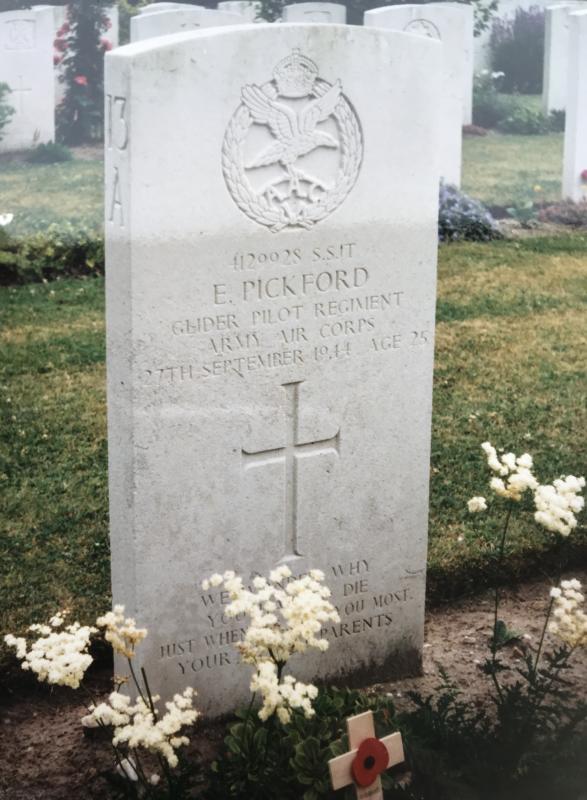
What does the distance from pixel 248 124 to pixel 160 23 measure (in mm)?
9078

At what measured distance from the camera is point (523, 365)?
27.1 ft

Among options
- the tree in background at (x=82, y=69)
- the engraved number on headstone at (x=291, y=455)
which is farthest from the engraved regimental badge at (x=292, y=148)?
the tree in background at (x=82, y=69)

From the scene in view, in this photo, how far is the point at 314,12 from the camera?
16938mm

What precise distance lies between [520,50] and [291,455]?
676 inches

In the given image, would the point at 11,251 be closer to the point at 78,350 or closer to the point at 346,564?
the point at 78,350

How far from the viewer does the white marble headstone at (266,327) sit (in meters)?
4.05

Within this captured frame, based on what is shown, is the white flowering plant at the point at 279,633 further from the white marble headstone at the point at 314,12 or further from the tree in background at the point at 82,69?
the tree in background at the point at 82,69

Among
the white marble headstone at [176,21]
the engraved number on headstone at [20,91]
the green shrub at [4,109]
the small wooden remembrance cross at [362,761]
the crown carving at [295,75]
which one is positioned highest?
the white marble headstone at [176,21]

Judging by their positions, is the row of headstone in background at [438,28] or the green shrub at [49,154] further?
the green shrub at [49,154]

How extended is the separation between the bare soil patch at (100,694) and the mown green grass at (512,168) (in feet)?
29.2

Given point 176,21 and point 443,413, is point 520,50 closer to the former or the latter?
point 176,21

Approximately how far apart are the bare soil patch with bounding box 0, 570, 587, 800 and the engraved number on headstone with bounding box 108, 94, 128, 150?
1.96 meters

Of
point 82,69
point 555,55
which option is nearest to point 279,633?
point 82,69

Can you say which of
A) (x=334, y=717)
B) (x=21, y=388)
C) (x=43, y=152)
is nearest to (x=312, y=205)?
(x=334, y=717)
